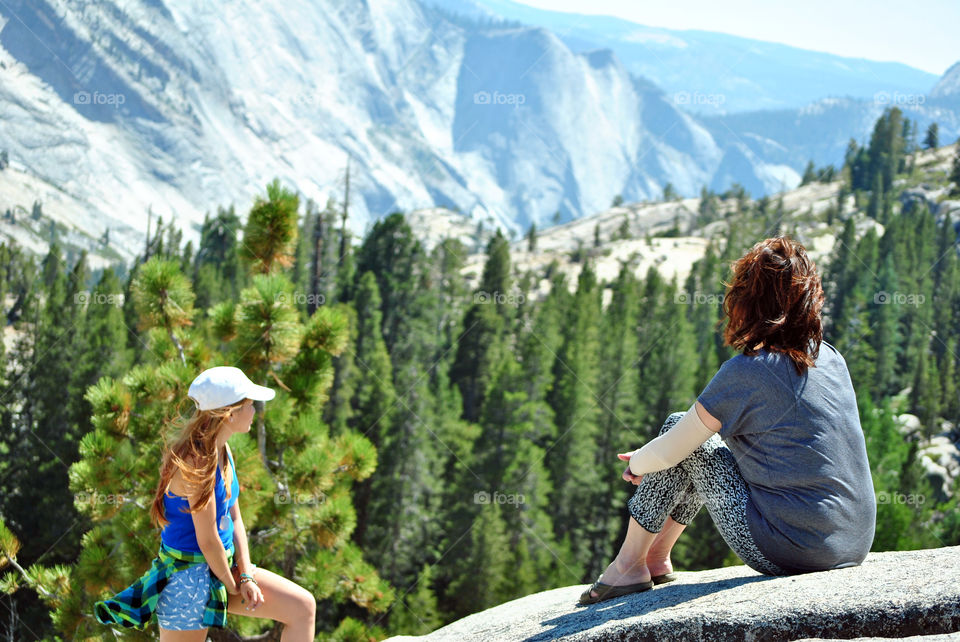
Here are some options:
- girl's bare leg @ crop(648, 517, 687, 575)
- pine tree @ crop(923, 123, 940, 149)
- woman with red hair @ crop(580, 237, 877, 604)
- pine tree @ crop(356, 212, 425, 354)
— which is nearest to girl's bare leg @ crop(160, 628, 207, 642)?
woman with red hair @ crop(580, 237, 877, 604)

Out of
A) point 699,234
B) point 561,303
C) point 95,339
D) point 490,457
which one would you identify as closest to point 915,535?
point 490,457

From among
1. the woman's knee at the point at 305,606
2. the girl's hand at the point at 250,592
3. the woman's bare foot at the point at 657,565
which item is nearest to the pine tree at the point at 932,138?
the woman's bare foot at the point at 657,565

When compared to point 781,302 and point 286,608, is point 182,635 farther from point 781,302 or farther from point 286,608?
point 781,302

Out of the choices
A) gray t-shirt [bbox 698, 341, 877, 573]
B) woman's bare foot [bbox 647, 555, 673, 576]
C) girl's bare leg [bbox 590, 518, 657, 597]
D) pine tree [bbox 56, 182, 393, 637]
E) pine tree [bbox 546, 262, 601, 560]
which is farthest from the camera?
pine tree [bbox 546, 262, 601, 560]

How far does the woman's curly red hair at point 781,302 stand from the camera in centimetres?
454

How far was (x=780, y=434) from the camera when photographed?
14.8 feet

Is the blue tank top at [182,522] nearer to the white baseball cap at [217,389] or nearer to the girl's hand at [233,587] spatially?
the girl's hand at [233,587]

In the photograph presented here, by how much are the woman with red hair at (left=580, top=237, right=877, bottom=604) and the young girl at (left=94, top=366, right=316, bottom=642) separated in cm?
233

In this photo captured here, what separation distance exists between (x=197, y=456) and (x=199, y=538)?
1.44ft

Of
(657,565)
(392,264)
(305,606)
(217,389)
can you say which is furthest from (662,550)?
(392,264)

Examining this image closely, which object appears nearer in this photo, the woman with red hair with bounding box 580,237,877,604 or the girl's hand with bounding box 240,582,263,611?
the woman with red hair with bounding box 580,237,877,604

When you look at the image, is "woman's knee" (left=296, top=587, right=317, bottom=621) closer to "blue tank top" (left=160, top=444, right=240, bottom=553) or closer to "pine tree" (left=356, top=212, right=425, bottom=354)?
"blue tank top" (left=160, top=444, right=240, bottom=553)

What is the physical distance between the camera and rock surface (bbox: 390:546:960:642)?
14.3 feet

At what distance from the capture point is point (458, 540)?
33.5 metres
